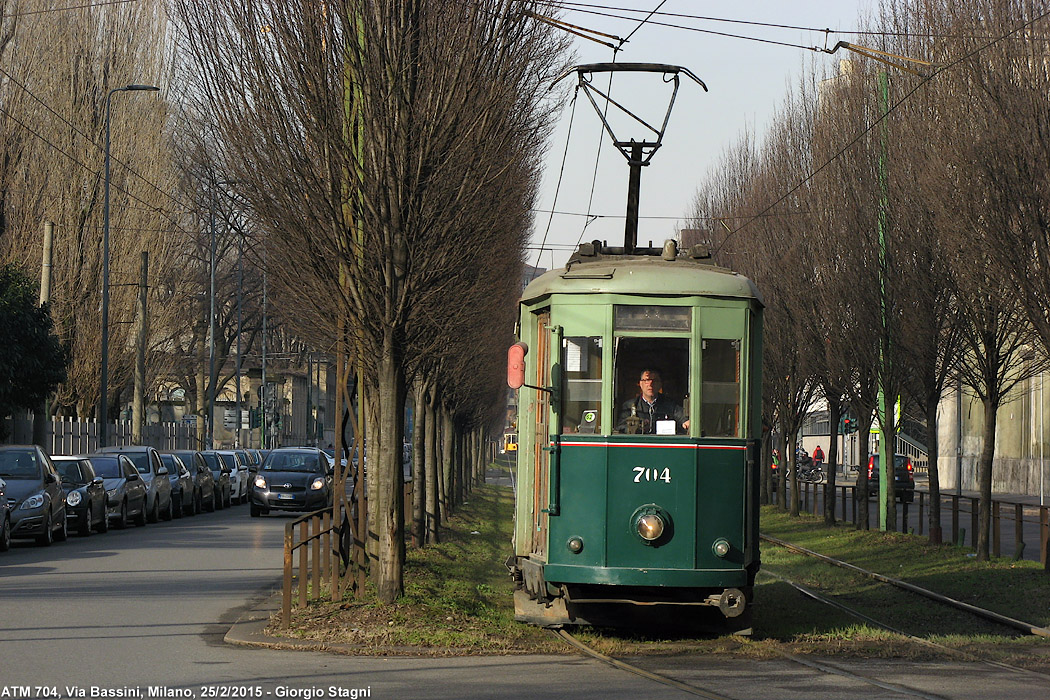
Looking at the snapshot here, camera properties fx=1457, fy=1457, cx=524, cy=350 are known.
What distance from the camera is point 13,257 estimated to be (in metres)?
42.4

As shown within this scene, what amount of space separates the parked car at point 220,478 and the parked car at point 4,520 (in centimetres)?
1686

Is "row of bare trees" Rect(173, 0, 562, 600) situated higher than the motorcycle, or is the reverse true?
"row of bare trees" Rect(173, 0, 562, 600)

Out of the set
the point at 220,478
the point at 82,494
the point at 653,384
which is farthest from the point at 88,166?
the point at 653,384

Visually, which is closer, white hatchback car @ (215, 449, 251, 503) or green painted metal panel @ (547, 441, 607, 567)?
green painted metal panel @ (547, 441, 607, 567)

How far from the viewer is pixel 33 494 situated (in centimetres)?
2275

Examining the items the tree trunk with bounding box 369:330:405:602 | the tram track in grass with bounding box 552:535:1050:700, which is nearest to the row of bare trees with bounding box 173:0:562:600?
the tree trunk with bounding box 369:330:405:602

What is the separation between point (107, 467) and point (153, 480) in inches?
96.7

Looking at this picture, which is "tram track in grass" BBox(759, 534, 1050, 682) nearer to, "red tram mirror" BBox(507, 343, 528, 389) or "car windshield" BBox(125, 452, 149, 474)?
"red tram mirror" BBox(507, 343, 528, 389)

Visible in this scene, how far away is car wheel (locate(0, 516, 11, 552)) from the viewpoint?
2144 cm

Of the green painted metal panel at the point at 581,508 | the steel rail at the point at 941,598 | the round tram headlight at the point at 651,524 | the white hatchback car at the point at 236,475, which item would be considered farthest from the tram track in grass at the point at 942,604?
the white hatchback car at the point at 236,475

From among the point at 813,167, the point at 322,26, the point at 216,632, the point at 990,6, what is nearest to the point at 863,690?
the point at 216,632

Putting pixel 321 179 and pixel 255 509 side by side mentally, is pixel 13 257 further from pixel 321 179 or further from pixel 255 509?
pixel 321 179

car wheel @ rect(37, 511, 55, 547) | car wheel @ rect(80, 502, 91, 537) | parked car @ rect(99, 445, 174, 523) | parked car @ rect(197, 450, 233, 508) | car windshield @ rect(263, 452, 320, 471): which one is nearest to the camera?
car wheel @ rect(37, 511, 55, 547)

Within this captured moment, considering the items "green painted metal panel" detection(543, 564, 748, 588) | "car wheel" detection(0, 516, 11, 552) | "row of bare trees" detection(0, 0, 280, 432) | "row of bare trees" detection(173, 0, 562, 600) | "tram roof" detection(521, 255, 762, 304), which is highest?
"row of bare trees" detection(0, 0, 280, 432)
